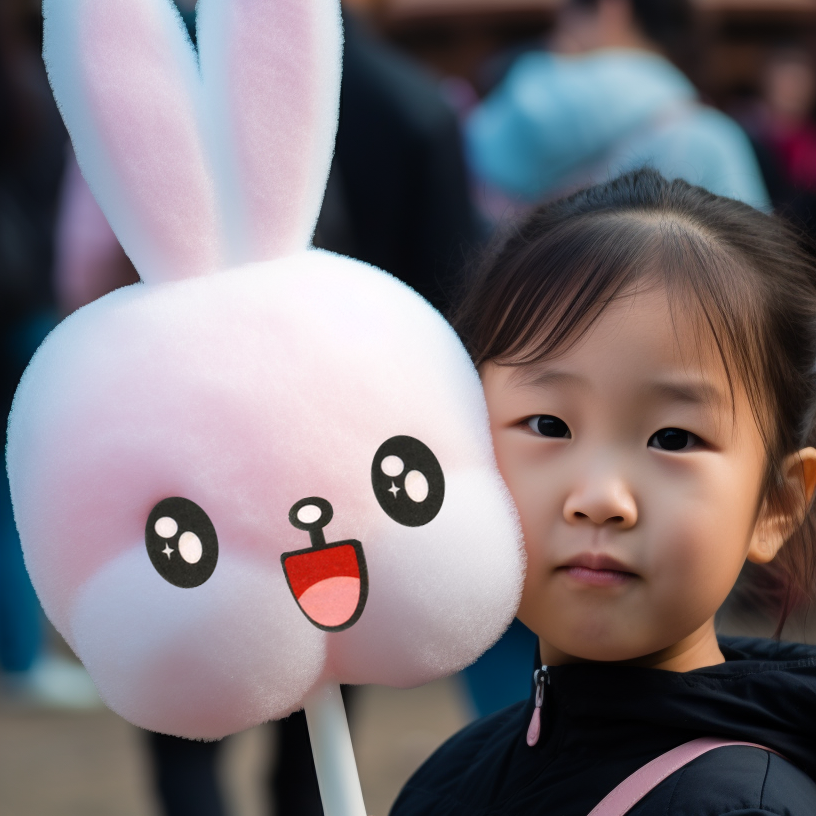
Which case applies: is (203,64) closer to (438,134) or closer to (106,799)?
(438,134)

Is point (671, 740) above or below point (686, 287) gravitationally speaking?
below

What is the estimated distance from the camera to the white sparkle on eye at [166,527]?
95cm

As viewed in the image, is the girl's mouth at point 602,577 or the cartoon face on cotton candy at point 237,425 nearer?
the cartoon face on cotton candy at point 237,425

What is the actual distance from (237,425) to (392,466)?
130mm

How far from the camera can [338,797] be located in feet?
3.38

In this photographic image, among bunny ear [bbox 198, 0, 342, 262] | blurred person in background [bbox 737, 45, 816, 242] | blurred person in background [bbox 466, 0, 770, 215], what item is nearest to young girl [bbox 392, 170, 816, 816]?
bunny ear [bbox 198, 0, 342, 262]

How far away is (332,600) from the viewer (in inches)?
37.8

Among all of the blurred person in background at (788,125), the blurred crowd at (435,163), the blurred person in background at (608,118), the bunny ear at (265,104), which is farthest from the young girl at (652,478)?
the blurred person in background at (788,125)

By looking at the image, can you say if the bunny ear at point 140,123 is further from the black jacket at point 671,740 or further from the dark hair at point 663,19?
the dark hair at point 663,19

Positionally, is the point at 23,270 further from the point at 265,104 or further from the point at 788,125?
the point at 788,125

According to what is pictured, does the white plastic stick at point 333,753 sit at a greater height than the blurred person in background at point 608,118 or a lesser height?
lesser

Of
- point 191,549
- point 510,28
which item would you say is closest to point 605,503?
point 191,549

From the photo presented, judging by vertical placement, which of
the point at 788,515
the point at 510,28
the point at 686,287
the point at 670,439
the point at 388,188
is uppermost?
the point at 510,28

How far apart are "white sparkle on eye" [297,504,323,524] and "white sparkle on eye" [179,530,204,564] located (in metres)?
0.08
